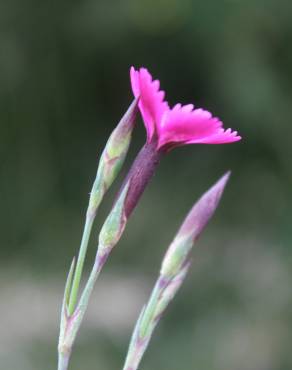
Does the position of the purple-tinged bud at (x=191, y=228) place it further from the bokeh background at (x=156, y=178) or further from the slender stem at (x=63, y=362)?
the bokeh background at (x=156, y=178)


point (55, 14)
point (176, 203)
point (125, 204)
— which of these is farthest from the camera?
point (176, 203)

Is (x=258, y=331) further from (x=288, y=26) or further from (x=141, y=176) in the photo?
(x=141, y=176)

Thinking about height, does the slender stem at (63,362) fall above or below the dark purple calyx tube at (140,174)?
below

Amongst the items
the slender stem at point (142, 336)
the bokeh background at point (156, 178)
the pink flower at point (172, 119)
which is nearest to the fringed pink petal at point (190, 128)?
the pink flower at point (172, 119)

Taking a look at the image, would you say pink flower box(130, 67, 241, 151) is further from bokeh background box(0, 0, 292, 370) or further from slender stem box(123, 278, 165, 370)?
bokeh background box(0, 0, 292, 370)

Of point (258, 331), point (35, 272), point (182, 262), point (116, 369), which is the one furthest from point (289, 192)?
point (182, 262)

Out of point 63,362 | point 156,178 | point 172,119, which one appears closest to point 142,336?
point 63,362

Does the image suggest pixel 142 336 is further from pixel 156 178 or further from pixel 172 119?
pixel 156 178
